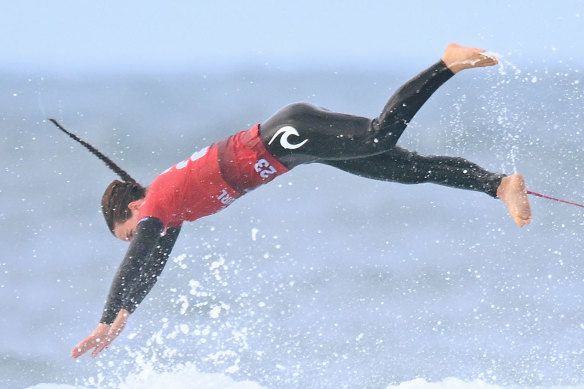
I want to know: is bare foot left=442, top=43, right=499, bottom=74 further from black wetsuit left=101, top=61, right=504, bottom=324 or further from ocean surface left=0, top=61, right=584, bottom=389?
ocean surface left=0, top=61, right=584, bottom=389

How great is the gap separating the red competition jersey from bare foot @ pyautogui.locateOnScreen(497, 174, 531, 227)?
842 millimetres

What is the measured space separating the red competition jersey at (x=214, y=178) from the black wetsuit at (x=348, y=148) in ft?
0.16

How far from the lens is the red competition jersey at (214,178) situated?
11.2 ft

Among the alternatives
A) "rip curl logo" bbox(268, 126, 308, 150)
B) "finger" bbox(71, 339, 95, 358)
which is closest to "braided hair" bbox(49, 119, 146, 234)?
"finger" bbox(71, 339, 95, 358)

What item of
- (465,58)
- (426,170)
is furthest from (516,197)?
(465,58)

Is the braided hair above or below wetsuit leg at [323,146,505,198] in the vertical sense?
above

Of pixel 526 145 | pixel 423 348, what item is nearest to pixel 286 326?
pixel 423 348

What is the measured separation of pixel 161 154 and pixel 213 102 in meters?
1.10

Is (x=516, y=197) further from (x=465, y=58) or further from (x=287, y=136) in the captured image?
(x=287, y=136)

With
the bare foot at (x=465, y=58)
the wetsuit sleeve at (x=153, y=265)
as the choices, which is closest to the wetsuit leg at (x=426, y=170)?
the bare foot at (x=465, y=58)

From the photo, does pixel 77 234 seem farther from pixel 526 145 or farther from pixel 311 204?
pixel 526 145

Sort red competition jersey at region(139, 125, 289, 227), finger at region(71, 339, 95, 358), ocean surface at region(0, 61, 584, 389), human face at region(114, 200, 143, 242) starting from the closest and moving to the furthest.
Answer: finger at region(71, 339, 95, 358), red competition jersey at region(139, 125, 289, 227), human face at region(114, 200, 143, 242), ocean surface at region(0, 61, 584, 389)

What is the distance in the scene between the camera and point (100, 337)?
10.8ft

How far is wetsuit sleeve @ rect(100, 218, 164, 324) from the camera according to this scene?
3.30 metres
